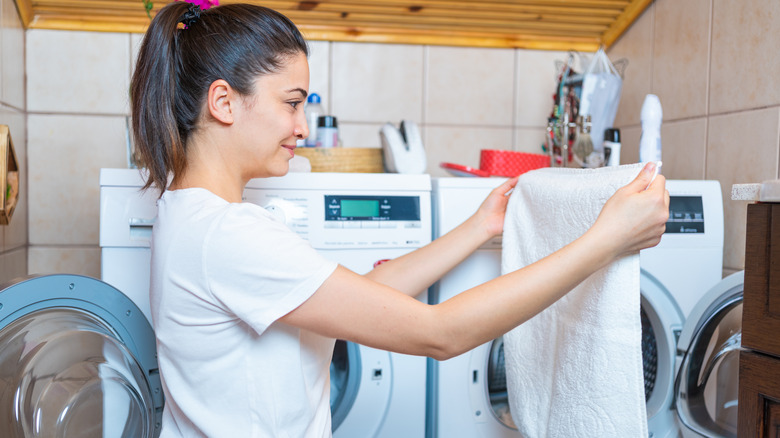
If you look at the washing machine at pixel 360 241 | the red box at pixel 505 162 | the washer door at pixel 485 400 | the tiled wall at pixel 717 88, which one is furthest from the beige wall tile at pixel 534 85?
the washer door at pixel 485 400

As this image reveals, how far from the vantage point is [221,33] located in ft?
2.91

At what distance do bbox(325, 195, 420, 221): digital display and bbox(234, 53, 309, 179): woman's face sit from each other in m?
0.42

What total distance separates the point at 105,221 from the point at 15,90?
76cm

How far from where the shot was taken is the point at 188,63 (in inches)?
35.5

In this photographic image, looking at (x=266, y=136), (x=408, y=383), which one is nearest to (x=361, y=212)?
(x=408, y=383)

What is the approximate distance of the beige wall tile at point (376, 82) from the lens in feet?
6.68

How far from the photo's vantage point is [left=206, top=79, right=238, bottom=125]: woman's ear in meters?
0.88

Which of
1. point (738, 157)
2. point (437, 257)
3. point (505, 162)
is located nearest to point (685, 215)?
point (738, 157)

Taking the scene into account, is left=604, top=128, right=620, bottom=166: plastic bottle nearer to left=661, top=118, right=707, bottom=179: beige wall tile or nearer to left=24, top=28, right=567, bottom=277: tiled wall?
left=661, top=118, right=707, bottom=179: beige wall tile

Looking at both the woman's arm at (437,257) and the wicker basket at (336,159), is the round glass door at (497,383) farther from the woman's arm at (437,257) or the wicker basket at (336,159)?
the wicker basket at (336,159)

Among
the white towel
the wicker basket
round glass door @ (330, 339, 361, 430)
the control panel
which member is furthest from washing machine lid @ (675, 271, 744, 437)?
the wicker basket

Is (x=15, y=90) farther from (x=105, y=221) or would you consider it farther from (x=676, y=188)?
(x=676, y=188)

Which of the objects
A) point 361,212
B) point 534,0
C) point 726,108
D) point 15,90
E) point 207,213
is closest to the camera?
point 207,213

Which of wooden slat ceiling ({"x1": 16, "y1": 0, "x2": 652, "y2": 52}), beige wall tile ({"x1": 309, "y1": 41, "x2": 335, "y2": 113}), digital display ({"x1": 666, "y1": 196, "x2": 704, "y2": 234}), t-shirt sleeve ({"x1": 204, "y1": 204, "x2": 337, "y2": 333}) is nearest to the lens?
t-shirt sleeve ({"x1": 204, "y1": 204, "x2": 337, "y2": 333})
